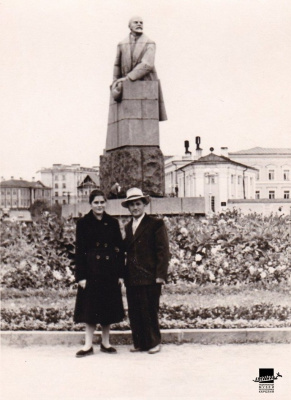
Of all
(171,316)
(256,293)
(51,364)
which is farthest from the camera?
(256,293)

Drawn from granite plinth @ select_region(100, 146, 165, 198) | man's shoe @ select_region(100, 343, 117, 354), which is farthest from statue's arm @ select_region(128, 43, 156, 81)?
man's shoe @ select_region(100, 343, 117, 354)

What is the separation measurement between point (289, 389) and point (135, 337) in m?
1.68

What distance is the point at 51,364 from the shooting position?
558cm

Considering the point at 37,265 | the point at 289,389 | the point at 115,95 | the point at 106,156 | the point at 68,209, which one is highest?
the point at 115,95

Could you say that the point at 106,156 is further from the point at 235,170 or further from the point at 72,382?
the point at 235,170

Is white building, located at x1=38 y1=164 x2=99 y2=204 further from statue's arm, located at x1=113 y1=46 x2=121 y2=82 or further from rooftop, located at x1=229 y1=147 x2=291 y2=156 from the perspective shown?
statue's arm, located at x1=113 y1=46 x2=121 y2=82

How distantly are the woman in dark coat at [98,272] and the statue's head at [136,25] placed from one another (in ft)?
15.2

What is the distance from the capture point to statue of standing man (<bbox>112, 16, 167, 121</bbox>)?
32.4 ft

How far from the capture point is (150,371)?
5.31 meters

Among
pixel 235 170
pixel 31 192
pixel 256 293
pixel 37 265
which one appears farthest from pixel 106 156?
pixel 31 192

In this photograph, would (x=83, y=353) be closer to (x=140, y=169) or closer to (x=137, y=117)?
(x=140, y=169)

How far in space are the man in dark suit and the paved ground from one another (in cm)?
20

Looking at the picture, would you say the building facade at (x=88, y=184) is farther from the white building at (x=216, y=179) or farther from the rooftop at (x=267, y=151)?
the rooftop at (x=267, y=151)

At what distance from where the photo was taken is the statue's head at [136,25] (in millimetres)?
9695
